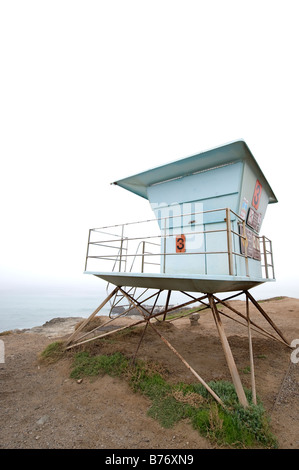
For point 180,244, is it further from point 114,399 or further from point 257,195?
point 114,399

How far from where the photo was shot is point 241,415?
14.8 ft

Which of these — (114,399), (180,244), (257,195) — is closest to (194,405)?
(114,399)

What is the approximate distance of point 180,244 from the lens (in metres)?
7.21

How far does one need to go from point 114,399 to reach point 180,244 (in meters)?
4.65

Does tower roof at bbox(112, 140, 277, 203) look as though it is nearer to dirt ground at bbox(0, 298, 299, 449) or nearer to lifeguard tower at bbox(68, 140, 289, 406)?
lifeguard tower at bbox(68, 140, 289, 406)

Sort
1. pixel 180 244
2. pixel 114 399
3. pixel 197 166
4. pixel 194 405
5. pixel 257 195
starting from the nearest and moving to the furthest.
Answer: pixel 194 405, pixel 114 399, pixel 180 244, pixel 197 166, pixel 257 195

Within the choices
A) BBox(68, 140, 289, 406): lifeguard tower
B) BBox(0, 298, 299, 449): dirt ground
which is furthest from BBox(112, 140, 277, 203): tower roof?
BBox(0, 298, 299, 449): dirt ground

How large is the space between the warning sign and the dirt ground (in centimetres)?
382

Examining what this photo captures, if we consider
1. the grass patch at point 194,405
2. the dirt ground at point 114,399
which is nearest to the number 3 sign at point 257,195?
the dirt ground at point 114,399

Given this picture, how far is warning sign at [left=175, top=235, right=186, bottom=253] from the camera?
281 inches

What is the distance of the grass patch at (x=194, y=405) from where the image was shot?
4125 millimetres

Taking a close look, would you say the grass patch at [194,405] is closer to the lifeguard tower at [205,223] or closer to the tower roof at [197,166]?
the lifeguard tower at [205,223]
